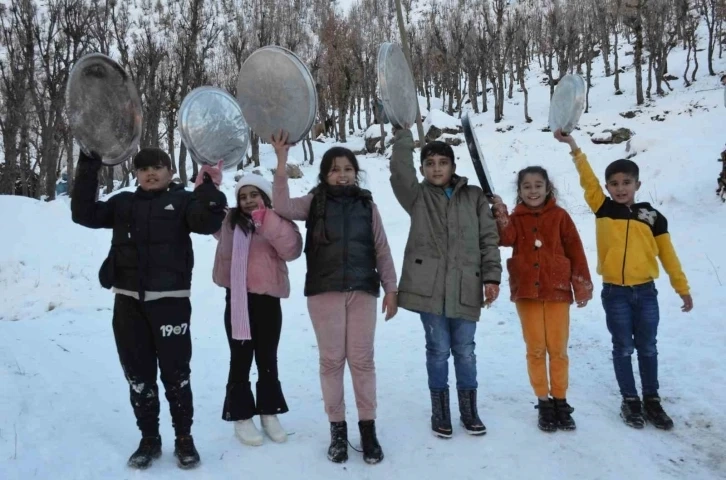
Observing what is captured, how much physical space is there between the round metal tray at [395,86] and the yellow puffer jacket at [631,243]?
139cm

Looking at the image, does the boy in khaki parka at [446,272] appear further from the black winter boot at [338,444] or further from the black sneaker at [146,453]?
→ the black sneaker at [146,453]

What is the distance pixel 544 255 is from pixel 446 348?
0.90m

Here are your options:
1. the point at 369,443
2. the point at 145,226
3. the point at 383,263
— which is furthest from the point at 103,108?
the point at 369,443

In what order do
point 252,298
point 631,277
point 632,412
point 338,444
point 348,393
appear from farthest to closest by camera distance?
point 348,393 < point 631,277 < point 632,412 < point 252,298 < point 338,444

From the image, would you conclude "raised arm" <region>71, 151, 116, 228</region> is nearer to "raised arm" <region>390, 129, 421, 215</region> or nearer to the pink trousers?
the pink trousers

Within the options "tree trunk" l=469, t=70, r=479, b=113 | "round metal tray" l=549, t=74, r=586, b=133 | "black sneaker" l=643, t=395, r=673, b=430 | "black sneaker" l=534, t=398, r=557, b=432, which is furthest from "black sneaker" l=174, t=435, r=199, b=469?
"tree trunk" l=469, t=70, r=479, b=113

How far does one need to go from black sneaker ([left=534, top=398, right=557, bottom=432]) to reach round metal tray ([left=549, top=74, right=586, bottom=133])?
2052 mm

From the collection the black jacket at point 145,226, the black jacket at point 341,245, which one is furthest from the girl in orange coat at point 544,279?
the black jacket at point 145,226

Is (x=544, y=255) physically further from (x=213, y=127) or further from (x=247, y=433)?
(x=213, y=127)

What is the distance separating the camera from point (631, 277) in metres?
Result: 3.31

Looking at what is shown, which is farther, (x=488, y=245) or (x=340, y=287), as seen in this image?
(x=488, y=245)

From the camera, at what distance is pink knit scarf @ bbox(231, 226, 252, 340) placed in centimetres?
300

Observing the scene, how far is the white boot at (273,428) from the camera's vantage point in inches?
120

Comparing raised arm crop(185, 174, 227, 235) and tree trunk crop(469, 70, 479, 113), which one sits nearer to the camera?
raised arm crop(185, 174, 227, 235)
